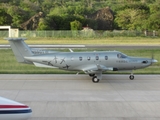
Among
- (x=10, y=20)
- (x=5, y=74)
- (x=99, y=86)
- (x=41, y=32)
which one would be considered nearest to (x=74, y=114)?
(x=99, y=86)

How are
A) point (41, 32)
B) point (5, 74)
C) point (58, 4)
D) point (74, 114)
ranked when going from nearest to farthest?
point (74, 114) → point (5, 74) → point (41, 32) → point (58, 4)

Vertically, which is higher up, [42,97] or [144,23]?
[144,23]

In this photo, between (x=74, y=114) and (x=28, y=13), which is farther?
(x=28, y=13)

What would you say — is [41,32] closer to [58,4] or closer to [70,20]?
[70,20]

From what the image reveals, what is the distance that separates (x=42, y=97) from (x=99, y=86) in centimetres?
398

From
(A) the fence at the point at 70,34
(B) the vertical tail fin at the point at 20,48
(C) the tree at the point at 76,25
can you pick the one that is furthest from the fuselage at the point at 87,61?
(C) the tree at the point at 76,25

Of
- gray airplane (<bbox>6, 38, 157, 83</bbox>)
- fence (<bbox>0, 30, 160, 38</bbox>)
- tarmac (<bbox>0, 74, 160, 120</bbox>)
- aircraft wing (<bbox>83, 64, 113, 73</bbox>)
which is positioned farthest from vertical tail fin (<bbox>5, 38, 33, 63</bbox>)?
fence (<bbox>0, 30, 160, 38</bbox>)

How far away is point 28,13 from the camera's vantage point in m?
86.1

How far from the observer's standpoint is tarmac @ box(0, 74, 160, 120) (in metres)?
12.3

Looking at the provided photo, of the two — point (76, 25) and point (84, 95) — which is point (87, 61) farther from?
point (76, 25)

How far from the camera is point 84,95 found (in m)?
15.6

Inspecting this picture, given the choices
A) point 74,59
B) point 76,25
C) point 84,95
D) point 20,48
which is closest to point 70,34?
point 76,25

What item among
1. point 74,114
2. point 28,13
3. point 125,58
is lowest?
point 74,114

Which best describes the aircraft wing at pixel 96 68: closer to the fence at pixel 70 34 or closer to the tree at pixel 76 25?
the fence at pixel 70 34
